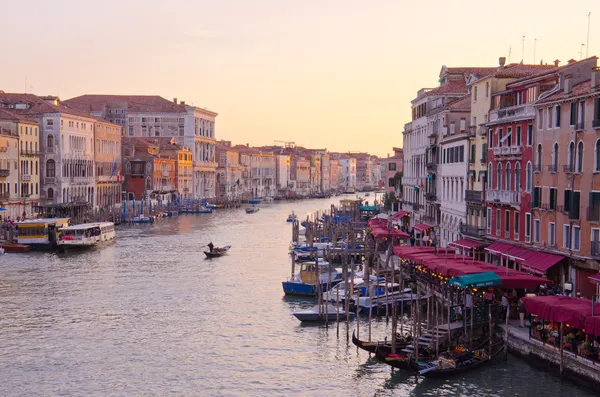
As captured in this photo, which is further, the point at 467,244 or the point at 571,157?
the point at 467,244

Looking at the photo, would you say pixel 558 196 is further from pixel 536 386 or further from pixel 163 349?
pixel 163 349

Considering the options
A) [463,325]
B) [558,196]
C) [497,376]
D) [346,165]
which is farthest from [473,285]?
[346,165]

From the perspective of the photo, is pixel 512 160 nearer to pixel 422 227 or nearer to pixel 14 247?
pixel 422 227

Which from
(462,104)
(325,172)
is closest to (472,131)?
(462,104)

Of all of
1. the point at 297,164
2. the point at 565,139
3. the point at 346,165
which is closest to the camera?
the point at 565,139

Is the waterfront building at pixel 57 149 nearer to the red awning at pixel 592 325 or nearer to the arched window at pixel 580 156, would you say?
the arched window at pixel 580 156

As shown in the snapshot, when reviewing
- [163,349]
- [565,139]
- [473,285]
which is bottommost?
[163,349]

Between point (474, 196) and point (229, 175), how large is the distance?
62.0 metres

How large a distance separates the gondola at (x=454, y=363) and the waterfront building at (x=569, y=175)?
8.83ft

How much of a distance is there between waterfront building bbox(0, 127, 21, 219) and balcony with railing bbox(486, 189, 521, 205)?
76.5 ft

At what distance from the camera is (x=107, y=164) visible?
5156 cm

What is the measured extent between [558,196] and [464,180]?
19.9 feet

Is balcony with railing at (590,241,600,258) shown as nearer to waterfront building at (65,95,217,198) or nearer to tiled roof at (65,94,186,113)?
waterfront building at (65,95,217,198)

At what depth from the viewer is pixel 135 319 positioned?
17719mm
